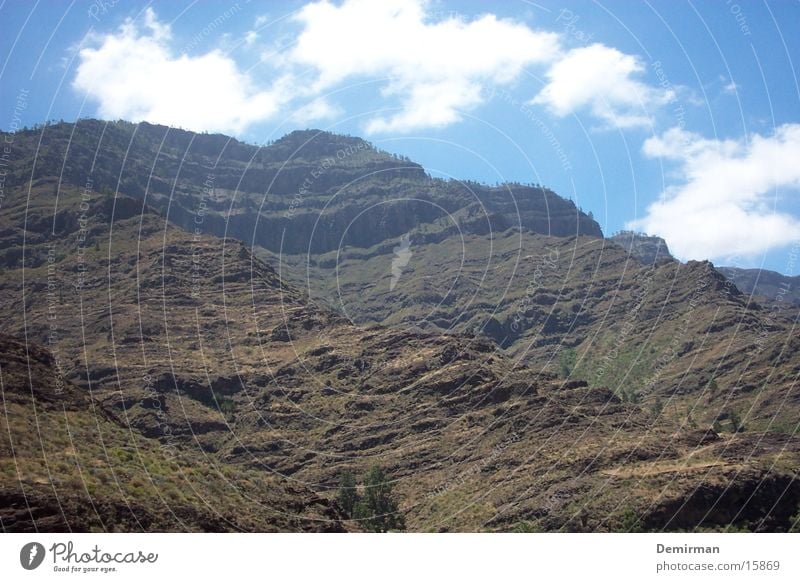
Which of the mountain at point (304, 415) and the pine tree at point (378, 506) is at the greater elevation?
the mountain at point (304, 415)

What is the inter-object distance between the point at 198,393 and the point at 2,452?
8491 centimetres

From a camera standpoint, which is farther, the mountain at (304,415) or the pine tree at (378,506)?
the pine tree at (378,506)

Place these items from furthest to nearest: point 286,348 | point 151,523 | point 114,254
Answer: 1. point 114,254
2. point 286,348
3. point 151,523

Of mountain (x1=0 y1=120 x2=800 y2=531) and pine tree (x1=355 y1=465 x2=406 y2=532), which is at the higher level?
mountain (x1=0 y1=120 x2=800 y2=531)

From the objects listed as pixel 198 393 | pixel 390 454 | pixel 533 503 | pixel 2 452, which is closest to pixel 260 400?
pixel 198 393

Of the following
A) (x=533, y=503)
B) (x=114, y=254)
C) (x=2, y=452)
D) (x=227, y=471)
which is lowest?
(x=533, y=503)

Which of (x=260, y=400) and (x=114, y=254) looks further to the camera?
(x=114, y=254)

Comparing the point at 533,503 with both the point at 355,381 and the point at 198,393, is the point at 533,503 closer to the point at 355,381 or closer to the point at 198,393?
the point at 355,381

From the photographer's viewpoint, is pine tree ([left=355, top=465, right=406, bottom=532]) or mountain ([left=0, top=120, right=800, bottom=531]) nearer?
mountain ([left=0, top=120, right=800, bottom=531])

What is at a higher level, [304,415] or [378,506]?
[304,415]

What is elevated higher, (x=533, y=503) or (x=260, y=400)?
(x=260, y=400)

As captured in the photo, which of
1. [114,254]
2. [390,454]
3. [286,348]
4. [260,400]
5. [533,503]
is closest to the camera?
[533,503]

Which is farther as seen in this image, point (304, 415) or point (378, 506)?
point (304, 415)

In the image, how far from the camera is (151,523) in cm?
4909
